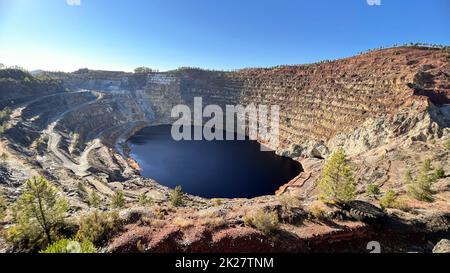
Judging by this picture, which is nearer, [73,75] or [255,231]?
[255,231]

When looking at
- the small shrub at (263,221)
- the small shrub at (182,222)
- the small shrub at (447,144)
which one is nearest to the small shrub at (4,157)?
the small shrub at (182,222)

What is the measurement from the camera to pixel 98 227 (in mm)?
14367

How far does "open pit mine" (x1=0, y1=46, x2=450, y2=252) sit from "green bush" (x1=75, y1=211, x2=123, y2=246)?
0.20 metres

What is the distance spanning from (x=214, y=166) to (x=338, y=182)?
1675 inches

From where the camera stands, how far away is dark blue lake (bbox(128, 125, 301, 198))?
164 ft

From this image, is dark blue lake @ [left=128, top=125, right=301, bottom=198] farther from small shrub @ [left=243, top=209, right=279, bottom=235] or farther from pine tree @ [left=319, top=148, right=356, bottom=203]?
small shrub @ [left=243, top=209, right=279, bottom=235]

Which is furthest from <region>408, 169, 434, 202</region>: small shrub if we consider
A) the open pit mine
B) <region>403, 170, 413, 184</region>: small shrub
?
<region>403, 170, 413, 184</region>: small shrub

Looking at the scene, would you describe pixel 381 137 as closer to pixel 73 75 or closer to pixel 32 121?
pixel 32 121

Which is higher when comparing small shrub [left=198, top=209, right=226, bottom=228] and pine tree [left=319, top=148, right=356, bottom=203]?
pine tree [left=319, top=148, right=356, bottom=203]

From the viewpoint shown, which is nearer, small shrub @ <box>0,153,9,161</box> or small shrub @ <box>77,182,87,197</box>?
small shrub @ <box>77,182,87,197</box>

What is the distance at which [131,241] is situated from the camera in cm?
1407

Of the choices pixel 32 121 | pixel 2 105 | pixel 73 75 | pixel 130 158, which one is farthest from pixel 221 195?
pixel 73 75

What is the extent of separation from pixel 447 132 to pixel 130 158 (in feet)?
205

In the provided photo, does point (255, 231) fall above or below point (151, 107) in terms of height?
below
